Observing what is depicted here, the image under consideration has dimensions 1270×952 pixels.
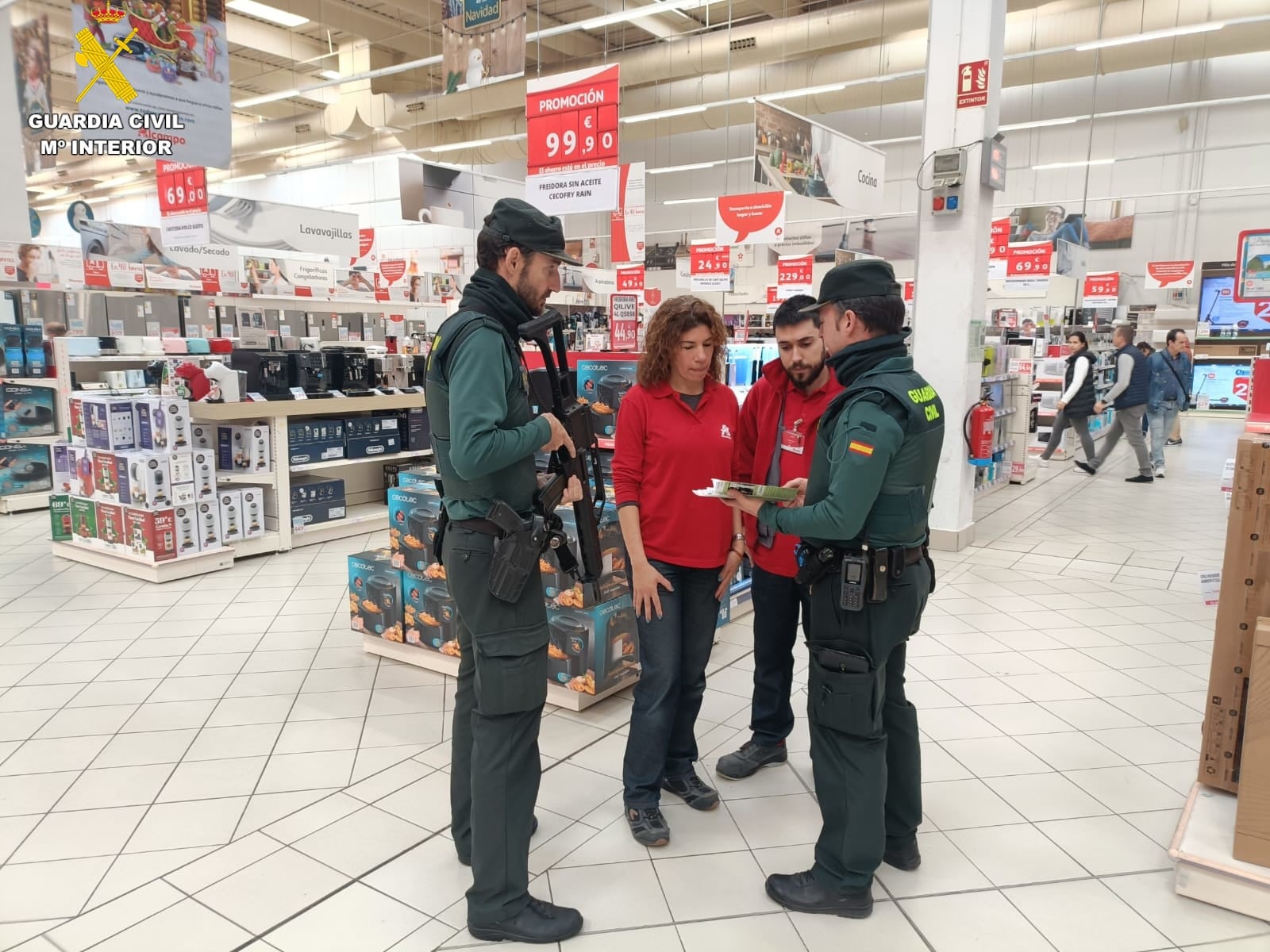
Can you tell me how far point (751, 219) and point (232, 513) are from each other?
668 centimetres

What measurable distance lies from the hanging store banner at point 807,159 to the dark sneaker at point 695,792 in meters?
5.24

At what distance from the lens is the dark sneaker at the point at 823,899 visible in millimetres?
2229

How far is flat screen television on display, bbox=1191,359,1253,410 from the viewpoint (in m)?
17.3

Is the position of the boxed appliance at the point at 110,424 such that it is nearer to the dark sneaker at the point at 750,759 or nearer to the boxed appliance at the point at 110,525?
the boxed appliance at the point at 110,525

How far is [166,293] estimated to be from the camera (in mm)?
9922

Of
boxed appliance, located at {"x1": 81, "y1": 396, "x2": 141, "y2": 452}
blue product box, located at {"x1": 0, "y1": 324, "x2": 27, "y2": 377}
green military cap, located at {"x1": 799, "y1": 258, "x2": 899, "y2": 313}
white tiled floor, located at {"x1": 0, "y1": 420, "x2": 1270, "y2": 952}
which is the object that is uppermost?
green military cap, located at {"x1": 799, "y1": 258, "x2": 899, "y2": 313}

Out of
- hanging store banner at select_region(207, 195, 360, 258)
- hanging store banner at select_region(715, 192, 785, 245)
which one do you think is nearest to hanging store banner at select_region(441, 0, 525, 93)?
hanging store banner at select_region(715, 192, 785, 245)

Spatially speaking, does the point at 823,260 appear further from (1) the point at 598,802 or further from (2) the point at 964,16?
(1) the point at 598,802

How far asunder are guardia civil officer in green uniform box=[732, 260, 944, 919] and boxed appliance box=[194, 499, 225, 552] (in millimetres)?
4715

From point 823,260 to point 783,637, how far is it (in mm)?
17184

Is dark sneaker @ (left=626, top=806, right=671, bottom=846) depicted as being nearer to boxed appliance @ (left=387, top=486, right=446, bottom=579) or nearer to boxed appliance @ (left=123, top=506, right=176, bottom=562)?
boxed appliance @ (left=387, top=486, right=446, bottom=579)

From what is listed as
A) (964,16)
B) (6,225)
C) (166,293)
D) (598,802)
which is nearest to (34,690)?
(6,225)

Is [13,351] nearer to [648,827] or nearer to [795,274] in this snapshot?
[648,827]

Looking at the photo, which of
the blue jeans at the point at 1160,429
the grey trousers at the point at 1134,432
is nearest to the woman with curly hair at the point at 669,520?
the grey trousers at the point at 1134,432
